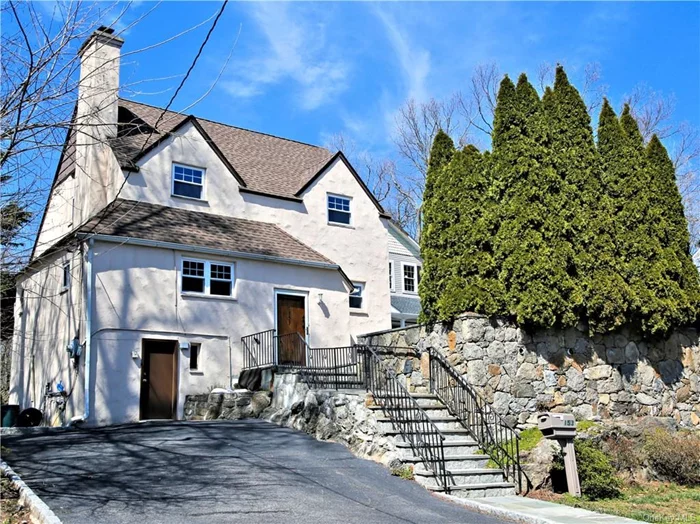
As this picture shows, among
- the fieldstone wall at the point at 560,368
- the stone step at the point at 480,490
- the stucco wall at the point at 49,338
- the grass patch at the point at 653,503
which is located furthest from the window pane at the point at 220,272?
the grass patch at the point at 653,503

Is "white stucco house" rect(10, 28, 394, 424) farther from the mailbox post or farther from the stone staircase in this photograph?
the mailbox post

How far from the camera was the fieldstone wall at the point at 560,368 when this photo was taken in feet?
42.2

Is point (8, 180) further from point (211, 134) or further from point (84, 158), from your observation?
point (211, 134)

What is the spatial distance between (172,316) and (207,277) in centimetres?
140

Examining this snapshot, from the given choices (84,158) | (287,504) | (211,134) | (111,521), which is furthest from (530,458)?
(211,134)

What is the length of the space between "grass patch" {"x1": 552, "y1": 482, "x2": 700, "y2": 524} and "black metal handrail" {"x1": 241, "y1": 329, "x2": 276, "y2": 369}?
8884mm

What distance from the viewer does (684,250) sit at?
15742mm

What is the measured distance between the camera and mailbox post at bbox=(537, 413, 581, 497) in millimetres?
10492

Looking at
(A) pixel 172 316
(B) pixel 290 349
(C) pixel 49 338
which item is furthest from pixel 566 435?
(C) pixel 49 338

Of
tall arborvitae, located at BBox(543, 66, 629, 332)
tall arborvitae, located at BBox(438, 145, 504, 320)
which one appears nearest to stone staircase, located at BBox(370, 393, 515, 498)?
tall arborvitae, located at BBox(438, 145, 504, 320)

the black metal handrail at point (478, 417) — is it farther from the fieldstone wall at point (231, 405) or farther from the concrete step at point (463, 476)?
the fieldstone wall at point (231, 405)

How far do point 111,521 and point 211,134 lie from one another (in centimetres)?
1710

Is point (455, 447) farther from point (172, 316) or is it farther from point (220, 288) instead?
point (220, 288)

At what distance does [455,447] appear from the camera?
11.5m
